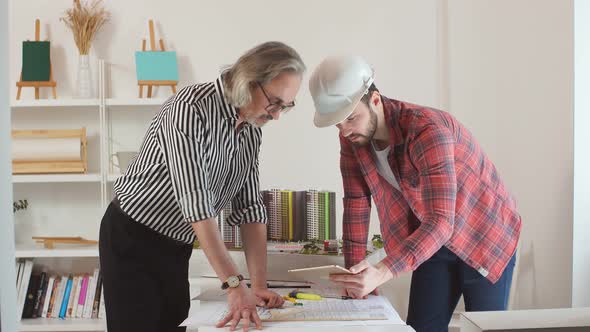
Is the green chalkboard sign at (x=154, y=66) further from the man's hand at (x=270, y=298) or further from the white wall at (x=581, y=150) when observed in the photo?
the man's hand at (x=270, y=298)

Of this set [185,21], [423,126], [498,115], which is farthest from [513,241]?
[185,21]

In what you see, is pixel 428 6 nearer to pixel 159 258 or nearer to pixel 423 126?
pixel 423 126

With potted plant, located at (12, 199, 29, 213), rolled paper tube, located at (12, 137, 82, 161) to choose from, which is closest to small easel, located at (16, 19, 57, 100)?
rolled paper tube, located at (12, 137, 82, 161)

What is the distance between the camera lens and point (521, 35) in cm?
374

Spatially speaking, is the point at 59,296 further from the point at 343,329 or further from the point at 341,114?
the point at 343,329

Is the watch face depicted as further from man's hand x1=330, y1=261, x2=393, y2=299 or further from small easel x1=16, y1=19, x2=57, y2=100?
small easel x1=16, y1=19, x2=57, y2=100

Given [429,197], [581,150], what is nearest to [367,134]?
[429,197]

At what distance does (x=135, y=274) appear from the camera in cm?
185

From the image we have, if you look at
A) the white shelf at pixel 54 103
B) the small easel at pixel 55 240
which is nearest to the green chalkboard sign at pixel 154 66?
the white shelf at pixel 54 103

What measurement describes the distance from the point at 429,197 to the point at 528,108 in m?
2.20

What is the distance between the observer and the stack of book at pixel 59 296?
3861 mm

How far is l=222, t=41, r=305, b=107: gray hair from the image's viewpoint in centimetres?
165

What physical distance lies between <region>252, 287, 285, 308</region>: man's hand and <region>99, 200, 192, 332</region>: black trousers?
0.30 m

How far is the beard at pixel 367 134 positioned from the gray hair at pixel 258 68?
285mm
